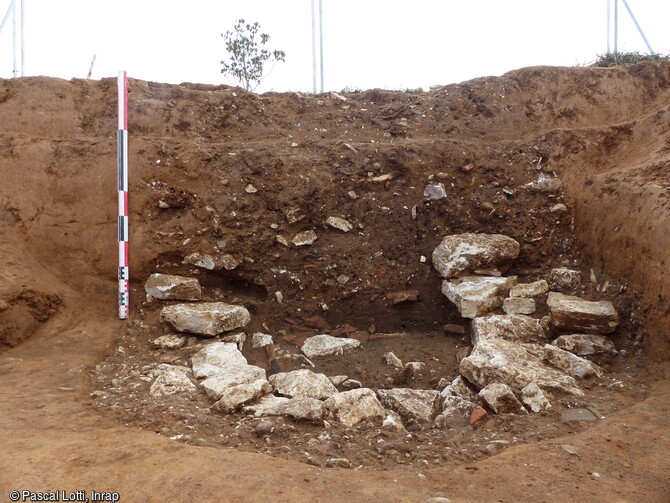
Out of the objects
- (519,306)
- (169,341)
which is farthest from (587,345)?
(169,341)

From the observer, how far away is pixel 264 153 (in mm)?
5734

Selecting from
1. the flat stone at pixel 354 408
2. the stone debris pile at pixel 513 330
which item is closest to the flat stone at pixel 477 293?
the stone debris pile at pixel 513 330

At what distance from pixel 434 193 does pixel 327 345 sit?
203 cm

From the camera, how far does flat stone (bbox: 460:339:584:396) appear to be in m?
3.43

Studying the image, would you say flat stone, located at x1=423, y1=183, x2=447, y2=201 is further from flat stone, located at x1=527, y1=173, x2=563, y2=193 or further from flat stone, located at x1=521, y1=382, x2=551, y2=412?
flat stone, located at x1=521, y1=382, x2=551, y2=412

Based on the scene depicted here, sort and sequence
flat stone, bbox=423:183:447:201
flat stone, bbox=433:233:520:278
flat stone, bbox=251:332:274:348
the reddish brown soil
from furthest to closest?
flat stone, bbox=423:183:447:201
flat stone, bbox=433:233:520:278
flat stone, bbox=251:332:274:348
the reddish brown soil

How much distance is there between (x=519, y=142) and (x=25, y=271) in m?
5.14

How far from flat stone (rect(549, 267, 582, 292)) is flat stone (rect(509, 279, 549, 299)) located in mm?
123

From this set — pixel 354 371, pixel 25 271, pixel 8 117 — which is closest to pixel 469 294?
pixel 354 371

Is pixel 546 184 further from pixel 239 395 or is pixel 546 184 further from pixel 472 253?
pixel 239 395

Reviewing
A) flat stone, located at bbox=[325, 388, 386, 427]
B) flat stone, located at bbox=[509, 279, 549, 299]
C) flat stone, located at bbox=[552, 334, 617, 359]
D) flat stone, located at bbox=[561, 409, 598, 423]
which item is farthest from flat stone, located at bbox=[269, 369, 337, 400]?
flat stone, located at bbox=[509, 279, 549, 299]

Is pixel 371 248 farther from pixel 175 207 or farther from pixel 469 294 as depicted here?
pixel 175 207

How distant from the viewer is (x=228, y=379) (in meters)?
3.67

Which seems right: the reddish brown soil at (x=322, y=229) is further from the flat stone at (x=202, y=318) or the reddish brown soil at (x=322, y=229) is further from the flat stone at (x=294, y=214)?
the flat stone at (x=202, y=318)
